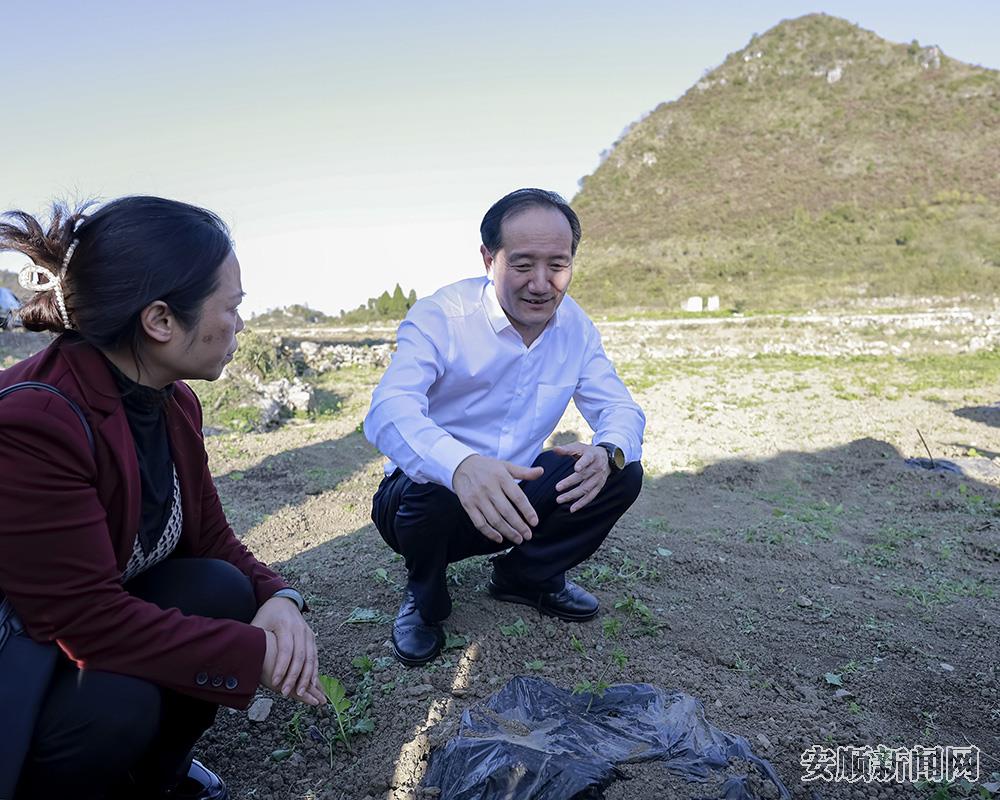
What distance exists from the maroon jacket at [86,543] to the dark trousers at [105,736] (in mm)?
49

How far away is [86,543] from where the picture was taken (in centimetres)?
144

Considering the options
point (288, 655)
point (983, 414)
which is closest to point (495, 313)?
point (288, 655)

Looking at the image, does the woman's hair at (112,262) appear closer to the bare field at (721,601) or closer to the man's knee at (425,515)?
the man's knee at (425,515)

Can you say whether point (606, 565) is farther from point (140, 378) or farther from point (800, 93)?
point (800, 93)

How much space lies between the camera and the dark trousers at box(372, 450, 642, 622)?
244 cm

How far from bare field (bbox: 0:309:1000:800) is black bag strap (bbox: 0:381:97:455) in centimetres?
117

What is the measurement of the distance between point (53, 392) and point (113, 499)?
260 mm

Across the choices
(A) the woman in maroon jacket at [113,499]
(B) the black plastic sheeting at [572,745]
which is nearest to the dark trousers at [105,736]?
(A) the woman in maroon jacket at [113,499]

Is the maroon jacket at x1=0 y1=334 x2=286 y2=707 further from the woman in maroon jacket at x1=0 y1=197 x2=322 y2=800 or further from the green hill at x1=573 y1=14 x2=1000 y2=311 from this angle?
the green hill at x1=573 y1=14 x2=1000 y2=311

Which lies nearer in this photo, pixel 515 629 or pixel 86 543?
pixel 86 543

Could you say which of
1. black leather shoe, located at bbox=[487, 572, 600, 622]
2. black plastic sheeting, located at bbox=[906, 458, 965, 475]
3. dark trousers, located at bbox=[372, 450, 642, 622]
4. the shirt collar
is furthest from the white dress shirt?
black plastic sheeting, located at bbox=[906, 458, 965, 475]

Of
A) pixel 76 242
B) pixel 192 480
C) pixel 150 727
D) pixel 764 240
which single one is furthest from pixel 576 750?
pixel 764 240

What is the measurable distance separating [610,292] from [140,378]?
37.1 metres

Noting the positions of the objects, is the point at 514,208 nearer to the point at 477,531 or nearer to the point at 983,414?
the point at 477,531
